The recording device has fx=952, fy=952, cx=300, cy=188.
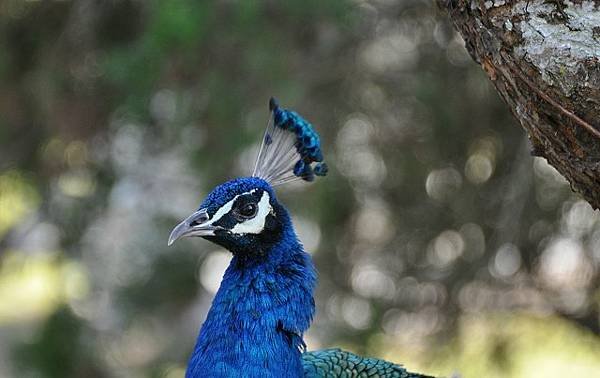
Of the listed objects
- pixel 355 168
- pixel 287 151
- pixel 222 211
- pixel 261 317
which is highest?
Result: pixel 355 168

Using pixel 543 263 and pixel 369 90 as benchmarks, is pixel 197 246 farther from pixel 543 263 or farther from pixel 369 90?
pixel 543 263

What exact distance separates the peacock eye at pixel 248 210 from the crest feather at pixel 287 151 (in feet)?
0.55

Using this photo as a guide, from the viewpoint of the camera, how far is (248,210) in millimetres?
1552

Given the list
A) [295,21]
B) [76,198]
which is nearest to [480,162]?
[295,21]

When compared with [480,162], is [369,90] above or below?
above

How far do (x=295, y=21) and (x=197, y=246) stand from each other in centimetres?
101

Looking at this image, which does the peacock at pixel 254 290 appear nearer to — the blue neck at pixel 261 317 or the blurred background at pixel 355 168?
the blue neck at pixel 261 317

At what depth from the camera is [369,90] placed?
262 cm

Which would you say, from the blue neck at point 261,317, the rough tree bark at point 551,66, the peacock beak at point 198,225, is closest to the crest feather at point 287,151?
the blue neck at point 261,317

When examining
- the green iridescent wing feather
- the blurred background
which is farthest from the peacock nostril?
the blurred background

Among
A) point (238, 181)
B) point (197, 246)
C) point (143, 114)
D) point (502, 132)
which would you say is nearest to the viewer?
point (238, 181)

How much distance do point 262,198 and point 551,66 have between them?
55 cm


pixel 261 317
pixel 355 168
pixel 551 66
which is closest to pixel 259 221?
pixel 261 317

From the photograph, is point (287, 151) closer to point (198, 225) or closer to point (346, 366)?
point (198, 225)
